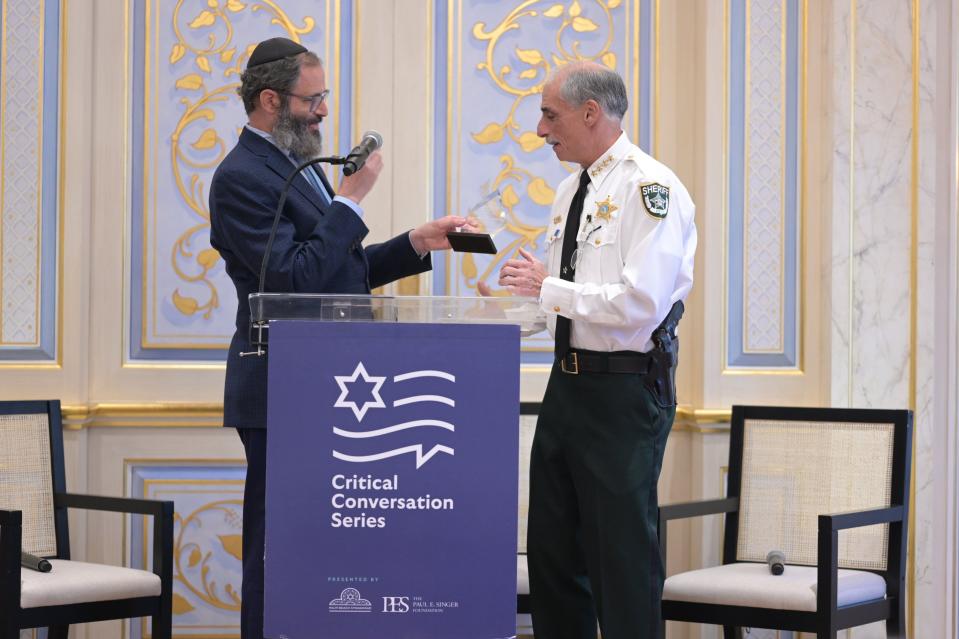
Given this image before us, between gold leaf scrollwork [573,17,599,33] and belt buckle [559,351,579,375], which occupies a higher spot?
gold leaf scrollwork [573,17,599,33]

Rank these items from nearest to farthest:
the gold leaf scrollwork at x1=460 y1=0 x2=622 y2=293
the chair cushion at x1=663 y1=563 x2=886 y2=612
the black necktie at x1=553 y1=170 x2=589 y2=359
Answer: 1. the black necktie at x1=553 y1=170 x2=589 y2=359
2. the chair cushion at x1=663 y1=563 x2=886 y2=612
3. the gold leaf scrollwork at x1=460 y1=0 x2=622 y2=293

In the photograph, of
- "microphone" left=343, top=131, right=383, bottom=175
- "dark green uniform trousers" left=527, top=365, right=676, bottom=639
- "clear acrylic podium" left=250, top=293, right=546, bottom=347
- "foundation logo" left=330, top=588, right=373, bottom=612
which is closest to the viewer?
"foundation logo" left=330, top=588, right=373, bottom=612

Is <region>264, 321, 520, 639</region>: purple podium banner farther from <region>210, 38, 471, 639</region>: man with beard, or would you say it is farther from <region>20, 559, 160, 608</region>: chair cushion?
<region>20, 559, 160, 608</region>: chair cushion

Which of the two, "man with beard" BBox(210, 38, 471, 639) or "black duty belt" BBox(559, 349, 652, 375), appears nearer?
"man with beard" BBox(210, 38, 471, 639)

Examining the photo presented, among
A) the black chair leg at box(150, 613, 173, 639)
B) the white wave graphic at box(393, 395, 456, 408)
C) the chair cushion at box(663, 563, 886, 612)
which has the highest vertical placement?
the white wave graphic at box(393, 395, 456, 408)

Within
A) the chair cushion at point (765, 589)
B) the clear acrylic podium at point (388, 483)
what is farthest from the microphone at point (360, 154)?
the chair cushion at point (765, 589)

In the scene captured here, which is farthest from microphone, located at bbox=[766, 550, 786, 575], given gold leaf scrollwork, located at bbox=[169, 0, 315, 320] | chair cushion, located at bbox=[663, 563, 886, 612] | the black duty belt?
gold leaf scrollwork, located at bbox=[169, 0, 315, 320]

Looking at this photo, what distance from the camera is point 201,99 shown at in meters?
3.61

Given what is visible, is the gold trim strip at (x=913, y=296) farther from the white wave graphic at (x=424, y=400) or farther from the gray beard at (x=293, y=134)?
the white wave graphic at (x=424, y=400)

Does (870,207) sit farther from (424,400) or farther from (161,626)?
(161,626)

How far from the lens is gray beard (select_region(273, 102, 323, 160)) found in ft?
8.96

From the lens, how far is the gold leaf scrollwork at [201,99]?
3.61 m

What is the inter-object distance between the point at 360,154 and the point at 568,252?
695 millimetres

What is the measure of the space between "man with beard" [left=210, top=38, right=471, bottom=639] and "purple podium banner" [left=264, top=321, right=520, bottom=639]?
560 mm
